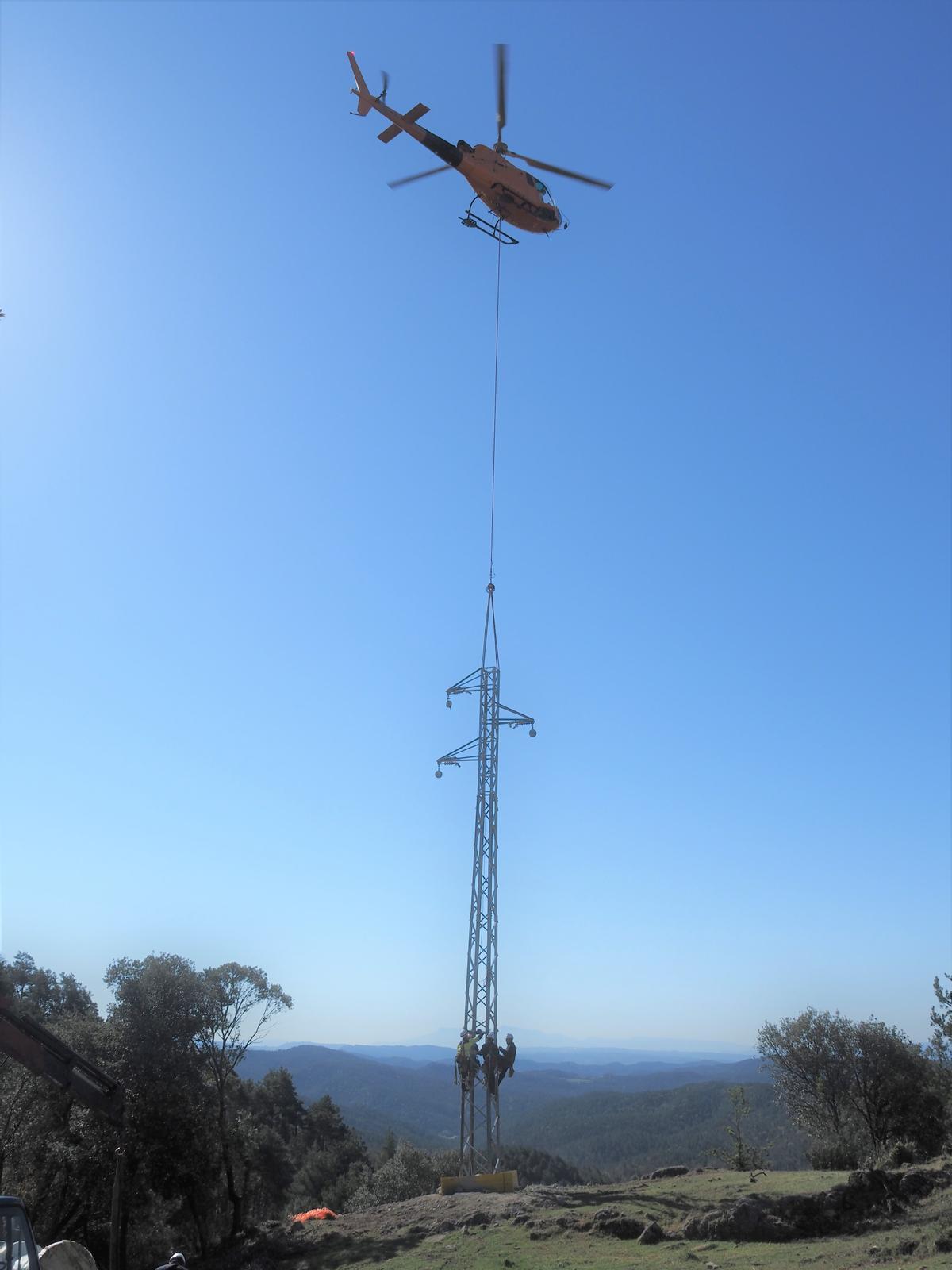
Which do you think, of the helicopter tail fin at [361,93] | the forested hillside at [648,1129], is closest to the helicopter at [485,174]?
the helicopter tail fin at [361,93]

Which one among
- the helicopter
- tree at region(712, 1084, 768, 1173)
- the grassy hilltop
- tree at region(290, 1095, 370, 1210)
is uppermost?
the helicopter

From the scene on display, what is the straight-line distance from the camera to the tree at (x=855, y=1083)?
4625 cm

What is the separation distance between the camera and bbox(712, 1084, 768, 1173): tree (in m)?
37.5

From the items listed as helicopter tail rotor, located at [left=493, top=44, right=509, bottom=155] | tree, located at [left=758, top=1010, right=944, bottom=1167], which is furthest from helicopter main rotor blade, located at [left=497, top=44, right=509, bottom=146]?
tree, located at [left=758, top=1010, right=944, bottom=1167]

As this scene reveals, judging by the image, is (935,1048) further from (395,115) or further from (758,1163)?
(395,115)

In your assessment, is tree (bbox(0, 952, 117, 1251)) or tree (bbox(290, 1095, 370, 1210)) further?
tree (bbox(290, 1095, 370, 1210))

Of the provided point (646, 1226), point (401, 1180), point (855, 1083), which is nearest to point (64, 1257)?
point (646, 1226)

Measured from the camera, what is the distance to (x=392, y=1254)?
23312 mm

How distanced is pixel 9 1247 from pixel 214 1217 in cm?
3628

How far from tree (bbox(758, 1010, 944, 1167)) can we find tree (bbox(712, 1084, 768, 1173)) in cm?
378

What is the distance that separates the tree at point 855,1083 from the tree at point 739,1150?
3780mm

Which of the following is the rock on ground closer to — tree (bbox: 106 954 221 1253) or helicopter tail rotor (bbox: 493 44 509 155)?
tree (bbox: 106 954 221 1253)

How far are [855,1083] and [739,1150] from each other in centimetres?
1330

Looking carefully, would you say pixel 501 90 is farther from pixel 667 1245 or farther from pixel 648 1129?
pixel 648 1129
